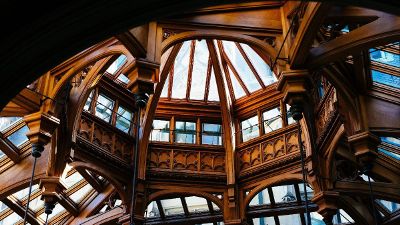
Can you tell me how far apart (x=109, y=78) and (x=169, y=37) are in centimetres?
474

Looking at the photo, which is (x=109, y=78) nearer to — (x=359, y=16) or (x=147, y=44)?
(x=147, y=44)

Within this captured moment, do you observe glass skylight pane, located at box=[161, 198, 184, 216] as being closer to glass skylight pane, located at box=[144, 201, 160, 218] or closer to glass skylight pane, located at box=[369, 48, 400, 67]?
glass skylight pane, located at box=[144, 201, 160, 218]

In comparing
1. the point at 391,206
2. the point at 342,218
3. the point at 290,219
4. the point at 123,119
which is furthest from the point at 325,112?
the point at 123,119

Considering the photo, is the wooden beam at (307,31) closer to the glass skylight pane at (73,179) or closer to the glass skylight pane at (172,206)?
the glass skylight pane at (172,206)

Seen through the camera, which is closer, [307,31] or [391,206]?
[307,31]

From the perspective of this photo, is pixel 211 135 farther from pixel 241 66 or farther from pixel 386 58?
pixel 386 58

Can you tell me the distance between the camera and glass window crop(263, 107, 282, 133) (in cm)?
1427

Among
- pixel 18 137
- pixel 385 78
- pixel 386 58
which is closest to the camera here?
pixel 385 78

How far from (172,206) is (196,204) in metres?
0.57

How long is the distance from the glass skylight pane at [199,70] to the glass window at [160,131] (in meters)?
0.92

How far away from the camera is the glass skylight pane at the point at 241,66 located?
46.4 ft

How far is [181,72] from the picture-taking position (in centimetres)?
1455

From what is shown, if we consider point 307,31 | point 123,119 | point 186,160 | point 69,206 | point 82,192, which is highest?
point 123,119

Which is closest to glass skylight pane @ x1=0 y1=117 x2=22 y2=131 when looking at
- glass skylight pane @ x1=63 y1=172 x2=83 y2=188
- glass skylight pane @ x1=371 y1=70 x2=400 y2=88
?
glass skylight pane @ x1=63 y1=172 x2=83 y2=188
